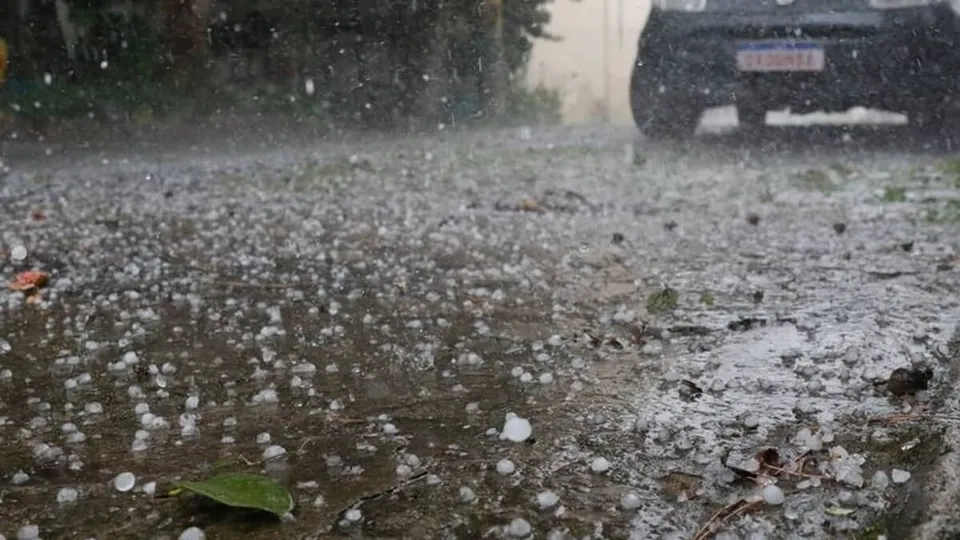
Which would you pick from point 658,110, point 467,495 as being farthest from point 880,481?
point 658,110

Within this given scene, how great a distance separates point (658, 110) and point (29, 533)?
15.1 ft

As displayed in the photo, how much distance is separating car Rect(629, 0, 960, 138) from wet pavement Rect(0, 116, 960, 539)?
1006 mm

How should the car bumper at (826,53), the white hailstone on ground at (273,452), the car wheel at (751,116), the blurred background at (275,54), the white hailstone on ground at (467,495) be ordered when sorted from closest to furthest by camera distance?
the white hailstone on ground at (467,495)
the white hailstone on ground at (273,452)
the car bumper at (826,53)
the car wheel at (751,116)
the blurred background at (275,54)

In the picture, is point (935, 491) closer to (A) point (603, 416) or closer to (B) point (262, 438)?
(A) point (603, 416)

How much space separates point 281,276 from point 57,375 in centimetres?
83

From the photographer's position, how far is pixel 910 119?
505 centimetres

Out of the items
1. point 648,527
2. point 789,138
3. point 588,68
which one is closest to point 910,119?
point 789,138

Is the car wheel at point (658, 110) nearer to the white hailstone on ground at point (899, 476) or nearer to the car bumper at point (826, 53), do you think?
the car bumper at point (826, 53)

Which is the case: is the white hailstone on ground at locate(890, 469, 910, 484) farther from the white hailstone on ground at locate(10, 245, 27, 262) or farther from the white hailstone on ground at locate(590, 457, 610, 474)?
the white hailstone on ground at locate(10, 245, 27, 262)

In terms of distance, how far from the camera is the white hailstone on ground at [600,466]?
1.32 metres

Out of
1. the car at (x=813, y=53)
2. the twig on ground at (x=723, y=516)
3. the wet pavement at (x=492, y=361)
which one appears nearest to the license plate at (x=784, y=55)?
the car at (x=813, y=53)

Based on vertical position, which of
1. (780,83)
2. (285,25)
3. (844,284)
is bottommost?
(844,284)

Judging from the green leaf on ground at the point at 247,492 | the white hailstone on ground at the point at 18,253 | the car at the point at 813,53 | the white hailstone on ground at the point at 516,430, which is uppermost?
the car at the point at 813,53

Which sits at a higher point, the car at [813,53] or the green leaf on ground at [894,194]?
the car at [813,53]
